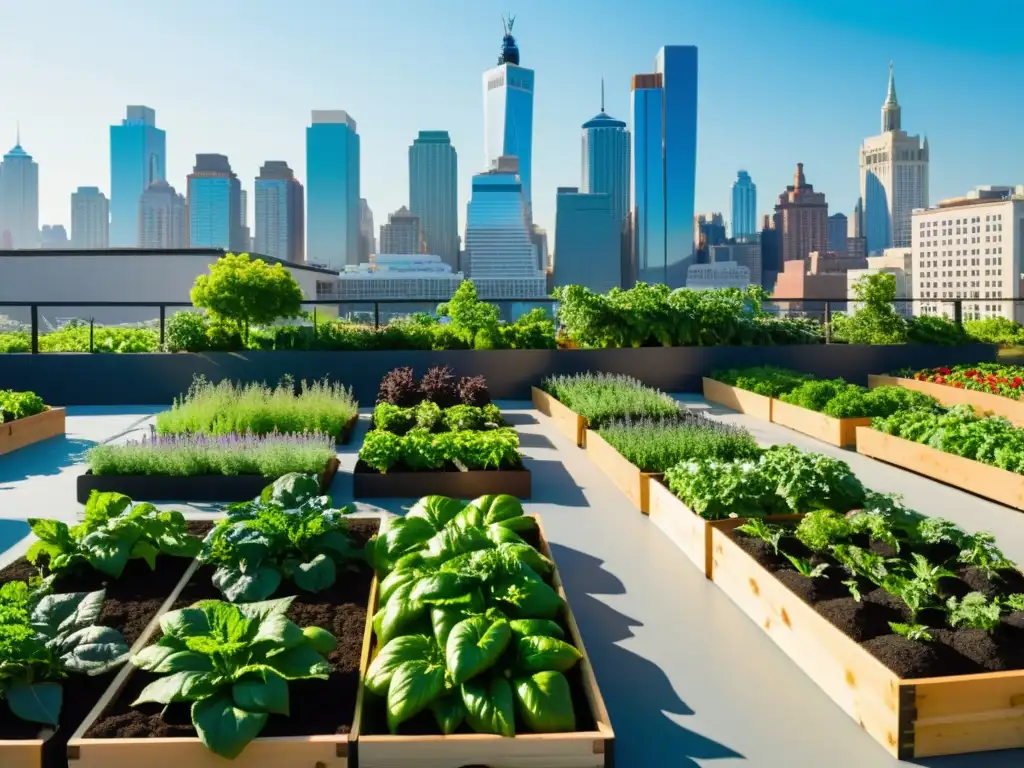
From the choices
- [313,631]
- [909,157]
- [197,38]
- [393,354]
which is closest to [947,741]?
[313,631]

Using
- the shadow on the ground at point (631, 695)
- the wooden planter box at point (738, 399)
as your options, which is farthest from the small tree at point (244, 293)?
the shadow on the ground at point (631, 695)

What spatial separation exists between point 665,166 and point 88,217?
105 m

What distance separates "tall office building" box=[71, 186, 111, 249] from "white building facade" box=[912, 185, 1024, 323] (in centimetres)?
13502

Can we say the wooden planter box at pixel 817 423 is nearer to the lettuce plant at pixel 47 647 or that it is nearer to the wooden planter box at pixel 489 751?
the wooden planter box at pixel 489 751

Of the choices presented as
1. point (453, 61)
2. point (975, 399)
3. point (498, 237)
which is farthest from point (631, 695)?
point (498, 237)

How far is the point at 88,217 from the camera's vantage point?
15700 cm

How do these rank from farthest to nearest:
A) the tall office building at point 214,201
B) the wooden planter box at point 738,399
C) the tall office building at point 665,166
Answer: the tall office building at point 214,201 < the tall office building at point 665,166 < the wooden planter box at point 738,399

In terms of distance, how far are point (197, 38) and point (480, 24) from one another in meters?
5.99

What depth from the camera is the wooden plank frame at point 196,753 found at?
1988 mm

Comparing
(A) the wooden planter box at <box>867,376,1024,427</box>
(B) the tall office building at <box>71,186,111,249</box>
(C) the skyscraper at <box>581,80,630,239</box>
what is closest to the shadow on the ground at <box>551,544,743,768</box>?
(A) the wooden planter box at <box>867,376,1024,427</box>

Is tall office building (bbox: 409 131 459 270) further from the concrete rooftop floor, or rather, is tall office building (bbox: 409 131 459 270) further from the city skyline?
the concrete rooftop floor

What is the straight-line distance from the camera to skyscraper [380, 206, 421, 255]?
12850 centimetres

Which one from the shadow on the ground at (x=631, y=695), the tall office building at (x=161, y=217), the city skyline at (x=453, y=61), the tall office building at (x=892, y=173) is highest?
the tall office building at (x=892, y=173)

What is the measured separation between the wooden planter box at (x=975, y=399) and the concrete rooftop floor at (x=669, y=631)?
2.21 metres
